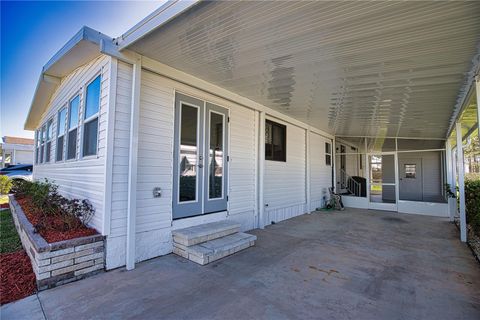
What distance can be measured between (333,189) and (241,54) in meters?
8.28

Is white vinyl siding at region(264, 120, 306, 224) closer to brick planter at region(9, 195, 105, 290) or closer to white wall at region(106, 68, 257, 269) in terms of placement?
white wall at region(106, 68, 257, 269)

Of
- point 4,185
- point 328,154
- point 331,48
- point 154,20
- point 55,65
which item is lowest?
point 4,185

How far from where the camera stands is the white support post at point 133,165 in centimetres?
327

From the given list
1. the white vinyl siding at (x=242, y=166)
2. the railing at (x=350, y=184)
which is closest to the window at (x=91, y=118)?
the white vinyl siding at (x=242, y=166)

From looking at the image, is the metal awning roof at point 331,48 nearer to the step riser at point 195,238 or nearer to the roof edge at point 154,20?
the roof edge at point 154,20

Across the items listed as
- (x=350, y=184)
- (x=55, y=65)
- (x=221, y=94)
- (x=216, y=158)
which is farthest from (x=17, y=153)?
(x=350, y=184)

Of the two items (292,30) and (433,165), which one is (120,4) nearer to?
(292,30)

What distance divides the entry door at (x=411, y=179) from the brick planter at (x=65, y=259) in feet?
39.9

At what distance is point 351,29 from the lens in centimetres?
250

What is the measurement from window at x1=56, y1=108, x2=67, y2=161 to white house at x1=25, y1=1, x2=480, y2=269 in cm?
8

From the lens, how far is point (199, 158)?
4434 millimetres

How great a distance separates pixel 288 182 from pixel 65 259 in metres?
5.69

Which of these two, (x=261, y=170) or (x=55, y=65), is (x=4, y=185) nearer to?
(x=55, y=65)

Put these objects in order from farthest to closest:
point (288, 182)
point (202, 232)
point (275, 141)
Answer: point (288, 182) → point (275, 141) → point (202, 232)
